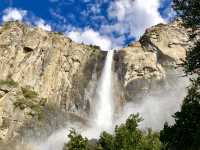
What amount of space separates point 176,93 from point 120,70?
48.7ft

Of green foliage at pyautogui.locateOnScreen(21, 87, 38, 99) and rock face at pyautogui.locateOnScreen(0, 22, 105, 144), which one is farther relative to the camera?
green foliage at pyautogui.locateOnScreen(21, 87, 38, 99)

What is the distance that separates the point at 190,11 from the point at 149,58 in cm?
8388

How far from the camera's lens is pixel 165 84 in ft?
362

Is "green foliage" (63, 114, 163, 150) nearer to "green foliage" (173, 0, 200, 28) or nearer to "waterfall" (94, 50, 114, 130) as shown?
"green foliage" (173, 0, 200, 28)

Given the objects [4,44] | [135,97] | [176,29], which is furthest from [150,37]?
[4,44]

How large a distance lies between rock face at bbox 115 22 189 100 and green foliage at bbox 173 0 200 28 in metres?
77.4

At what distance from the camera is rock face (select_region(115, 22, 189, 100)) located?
110000 mm

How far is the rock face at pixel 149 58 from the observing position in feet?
361

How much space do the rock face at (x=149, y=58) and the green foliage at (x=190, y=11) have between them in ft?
254

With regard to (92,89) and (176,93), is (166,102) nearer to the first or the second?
(176,93)

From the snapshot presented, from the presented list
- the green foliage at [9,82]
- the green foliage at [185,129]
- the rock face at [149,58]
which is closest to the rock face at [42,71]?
the green foliage at [9,82]

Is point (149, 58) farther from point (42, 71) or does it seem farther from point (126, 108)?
point (42, 71)

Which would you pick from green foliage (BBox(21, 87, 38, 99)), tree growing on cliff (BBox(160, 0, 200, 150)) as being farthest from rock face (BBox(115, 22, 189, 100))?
tree growing on cliff (BBox(160, 0, 200, 150))

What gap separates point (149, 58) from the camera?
113625 millimetres
